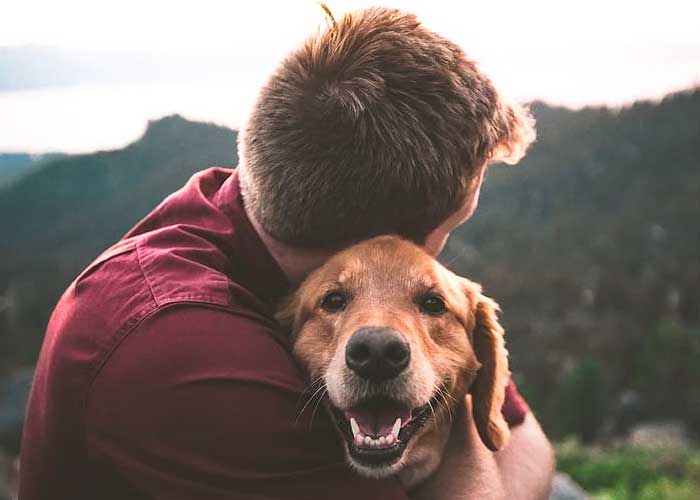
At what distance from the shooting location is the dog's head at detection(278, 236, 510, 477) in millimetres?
2855

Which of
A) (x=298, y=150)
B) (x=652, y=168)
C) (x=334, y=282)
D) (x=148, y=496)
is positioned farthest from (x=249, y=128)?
(x=652, y=168)

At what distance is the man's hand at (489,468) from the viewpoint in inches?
125

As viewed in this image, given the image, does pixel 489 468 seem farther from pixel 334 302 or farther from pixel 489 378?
pixel 334 302

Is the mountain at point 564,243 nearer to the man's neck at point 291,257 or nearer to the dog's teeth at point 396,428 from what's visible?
the man's neck at point 291,257

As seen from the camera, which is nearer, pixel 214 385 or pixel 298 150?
pixel 214 385

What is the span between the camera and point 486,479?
10.5 feet

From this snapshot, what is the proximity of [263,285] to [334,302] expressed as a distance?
337 mm

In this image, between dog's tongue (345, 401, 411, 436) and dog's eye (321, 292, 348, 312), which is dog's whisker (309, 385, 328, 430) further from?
dog's eye (321, 292, 348, 312)

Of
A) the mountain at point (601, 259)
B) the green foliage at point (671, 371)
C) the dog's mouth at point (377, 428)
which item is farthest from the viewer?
the mountain at point (601, 259)

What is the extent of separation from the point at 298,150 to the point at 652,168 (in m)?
107

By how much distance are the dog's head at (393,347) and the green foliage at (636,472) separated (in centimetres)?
1080

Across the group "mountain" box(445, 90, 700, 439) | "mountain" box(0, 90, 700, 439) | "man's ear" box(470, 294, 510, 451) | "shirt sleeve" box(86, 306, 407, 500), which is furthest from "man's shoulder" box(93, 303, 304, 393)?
"mountain" box(445, 90, 700, 439)

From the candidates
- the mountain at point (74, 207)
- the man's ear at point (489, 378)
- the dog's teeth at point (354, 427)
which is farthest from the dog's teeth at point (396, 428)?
the mountain at point (74, 207)

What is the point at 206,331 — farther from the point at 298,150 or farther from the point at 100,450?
the point at 298,150
